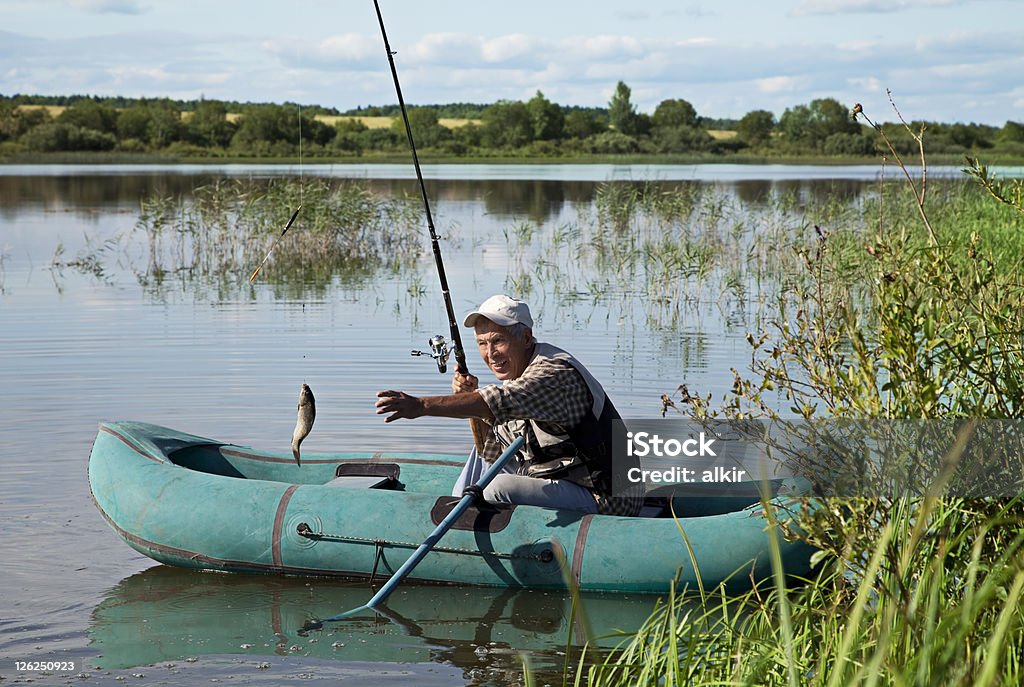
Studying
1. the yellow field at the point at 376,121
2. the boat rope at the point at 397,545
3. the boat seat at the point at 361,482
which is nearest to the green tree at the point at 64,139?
the yellow field at the point at 376,121

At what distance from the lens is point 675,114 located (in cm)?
6638

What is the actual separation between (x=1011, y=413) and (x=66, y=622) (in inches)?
152

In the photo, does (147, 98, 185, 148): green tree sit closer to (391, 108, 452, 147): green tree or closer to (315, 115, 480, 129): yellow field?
(315, 115, 480, 129): yellow field

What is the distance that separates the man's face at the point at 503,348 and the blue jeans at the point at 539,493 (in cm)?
49

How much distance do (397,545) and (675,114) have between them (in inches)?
2464

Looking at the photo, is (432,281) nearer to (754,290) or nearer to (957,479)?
(754,290)

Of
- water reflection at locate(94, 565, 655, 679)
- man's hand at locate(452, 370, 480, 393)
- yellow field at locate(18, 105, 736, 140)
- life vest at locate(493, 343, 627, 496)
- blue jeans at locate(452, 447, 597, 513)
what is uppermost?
yellow field at locate(18, 105, 736, 140)

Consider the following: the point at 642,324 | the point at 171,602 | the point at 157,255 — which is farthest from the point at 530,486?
the point at 157,255

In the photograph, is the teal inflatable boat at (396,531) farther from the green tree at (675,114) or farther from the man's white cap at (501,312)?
the green tree at (675,114)

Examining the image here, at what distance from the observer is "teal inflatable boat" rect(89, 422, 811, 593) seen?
559 cm

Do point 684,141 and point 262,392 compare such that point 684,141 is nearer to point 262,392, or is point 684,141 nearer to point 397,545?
point 262,392

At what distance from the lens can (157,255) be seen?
17.4 meters

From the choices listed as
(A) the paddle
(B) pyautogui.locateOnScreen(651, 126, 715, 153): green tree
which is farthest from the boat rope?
(B) pyautogui.locateOnScreen(651, 126, 715, 153): green tree

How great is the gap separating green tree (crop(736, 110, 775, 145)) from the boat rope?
5929cm
